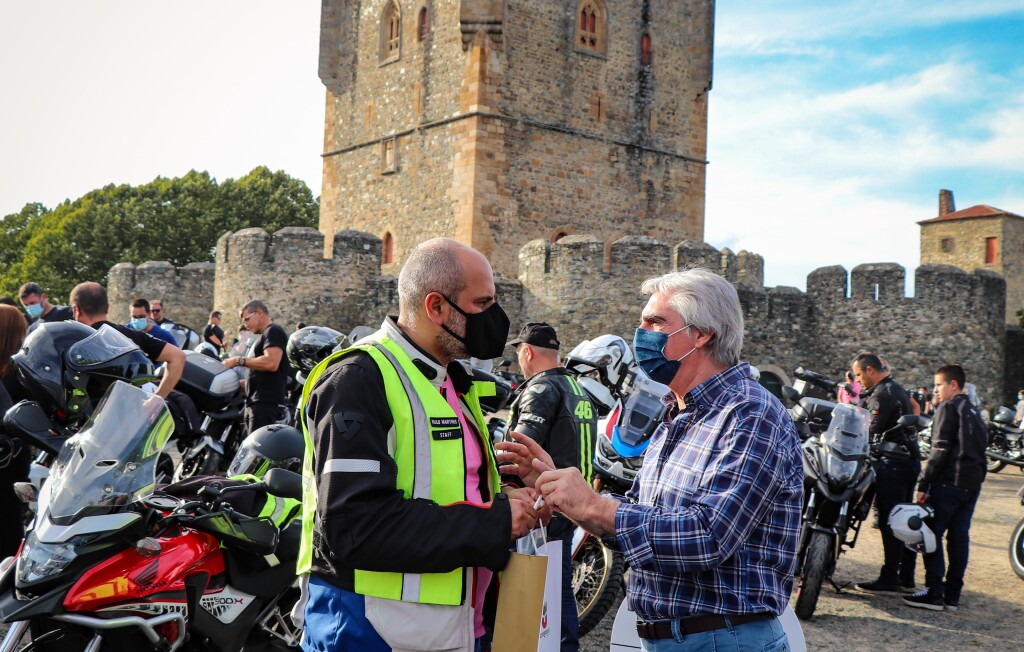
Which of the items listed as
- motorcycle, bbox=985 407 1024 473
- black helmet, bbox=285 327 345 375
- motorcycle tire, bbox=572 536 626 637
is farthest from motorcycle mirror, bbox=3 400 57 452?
motorcycle, bbox=985 407 1024 473

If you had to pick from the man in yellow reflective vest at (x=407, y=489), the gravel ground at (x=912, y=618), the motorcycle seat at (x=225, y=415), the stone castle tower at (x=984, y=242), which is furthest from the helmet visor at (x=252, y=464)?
the stone castle tower at (x=984, y=242)

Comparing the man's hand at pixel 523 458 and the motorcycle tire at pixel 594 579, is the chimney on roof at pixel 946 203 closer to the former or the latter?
the motorcycle tire at pixel 594 579

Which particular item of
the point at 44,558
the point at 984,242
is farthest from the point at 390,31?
the point at 984,242

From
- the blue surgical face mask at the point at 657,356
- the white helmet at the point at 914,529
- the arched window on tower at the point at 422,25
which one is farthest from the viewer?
the arched window on tower at the point at 422,25

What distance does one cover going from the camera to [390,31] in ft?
90.1

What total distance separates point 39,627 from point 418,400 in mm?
1639

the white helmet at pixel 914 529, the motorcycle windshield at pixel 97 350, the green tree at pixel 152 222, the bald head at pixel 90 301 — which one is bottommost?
the white helmet at pixel 914 529

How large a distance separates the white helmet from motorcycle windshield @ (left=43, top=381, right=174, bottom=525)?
4944 mm

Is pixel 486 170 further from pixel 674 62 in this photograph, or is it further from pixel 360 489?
pixel 360 489

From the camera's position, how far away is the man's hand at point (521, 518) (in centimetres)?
222

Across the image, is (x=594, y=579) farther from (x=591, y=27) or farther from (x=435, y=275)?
(x=591, y=27)

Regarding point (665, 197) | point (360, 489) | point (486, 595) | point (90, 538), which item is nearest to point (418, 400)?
point (360, 489)

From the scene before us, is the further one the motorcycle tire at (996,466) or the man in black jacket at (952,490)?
the motorcycle tire at (996,466)

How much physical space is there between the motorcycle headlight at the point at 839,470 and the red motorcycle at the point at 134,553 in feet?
12.5
